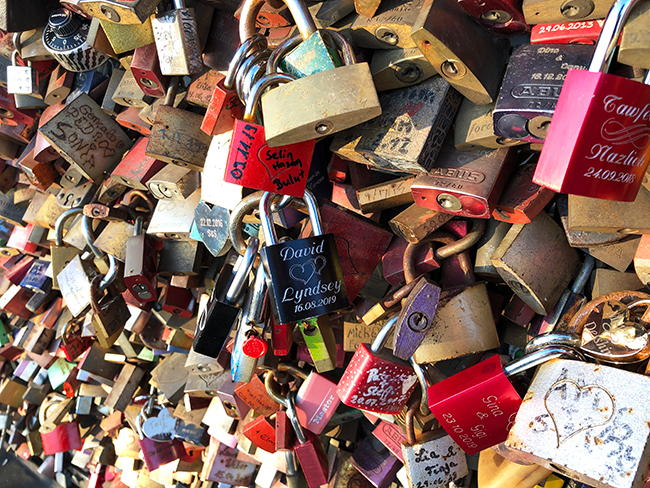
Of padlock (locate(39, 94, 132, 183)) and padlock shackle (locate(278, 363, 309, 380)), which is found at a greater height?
padlock (locate(39, 94, 132, 183))

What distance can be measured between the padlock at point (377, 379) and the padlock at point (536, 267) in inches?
12.6

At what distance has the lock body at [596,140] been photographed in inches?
28.9

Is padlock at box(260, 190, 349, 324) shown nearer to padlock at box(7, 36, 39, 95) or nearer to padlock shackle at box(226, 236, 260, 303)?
padlock shackle at box(226, 236, 260, 303)

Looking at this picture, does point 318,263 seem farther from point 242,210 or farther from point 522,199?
point 522,199

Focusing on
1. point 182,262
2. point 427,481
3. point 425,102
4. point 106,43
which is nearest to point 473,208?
point 425,102

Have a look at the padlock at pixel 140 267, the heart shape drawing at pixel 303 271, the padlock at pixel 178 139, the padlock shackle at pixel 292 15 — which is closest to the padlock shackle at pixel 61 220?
the padlock at pixel 140 267

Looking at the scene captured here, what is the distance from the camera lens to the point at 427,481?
1.26 metres

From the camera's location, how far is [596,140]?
2.46 feet

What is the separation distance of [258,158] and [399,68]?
0.41 m

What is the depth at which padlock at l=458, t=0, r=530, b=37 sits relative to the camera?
96 centimetres

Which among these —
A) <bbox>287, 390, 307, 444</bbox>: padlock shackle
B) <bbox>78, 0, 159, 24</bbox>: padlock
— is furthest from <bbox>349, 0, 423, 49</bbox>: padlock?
<bbox>287, 390, 307, 444</bbox>: padlock shackle

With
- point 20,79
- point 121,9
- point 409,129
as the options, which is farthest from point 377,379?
point 20,79

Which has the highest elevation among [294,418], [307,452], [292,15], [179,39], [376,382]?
[292,15]

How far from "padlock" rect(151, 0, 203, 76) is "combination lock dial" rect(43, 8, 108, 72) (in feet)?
2.34
